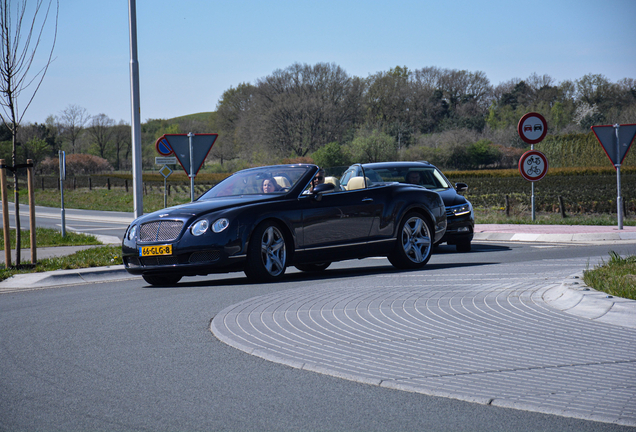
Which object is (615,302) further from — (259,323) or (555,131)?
(555,131)

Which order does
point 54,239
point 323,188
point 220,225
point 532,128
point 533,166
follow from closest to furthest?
point 220,225 < point 323,188 < point 533,166 < point 532,128 < point 54,239

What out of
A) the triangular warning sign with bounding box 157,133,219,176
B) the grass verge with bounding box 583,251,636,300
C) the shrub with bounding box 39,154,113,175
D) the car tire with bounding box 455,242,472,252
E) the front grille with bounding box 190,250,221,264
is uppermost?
the shrub with bounding box 39,154,113,175

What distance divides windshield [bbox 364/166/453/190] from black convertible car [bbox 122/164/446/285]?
3416 mm

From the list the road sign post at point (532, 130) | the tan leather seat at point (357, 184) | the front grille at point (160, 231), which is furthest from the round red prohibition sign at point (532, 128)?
the front grille at point (160, 231)

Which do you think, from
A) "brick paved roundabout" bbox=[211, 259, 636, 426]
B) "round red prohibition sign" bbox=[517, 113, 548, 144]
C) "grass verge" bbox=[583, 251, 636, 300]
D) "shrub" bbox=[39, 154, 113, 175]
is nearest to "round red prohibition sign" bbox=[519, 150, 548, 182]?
Answer: "round red prohibition sign" bbox=[517, 113, 548, 144]

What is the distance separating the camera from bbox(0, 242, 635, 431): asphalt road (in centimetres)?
360

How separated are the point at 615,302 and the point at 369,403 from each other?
3280 mm

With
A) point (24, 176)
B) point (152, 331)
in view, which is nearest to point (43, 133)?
point (24, 176)

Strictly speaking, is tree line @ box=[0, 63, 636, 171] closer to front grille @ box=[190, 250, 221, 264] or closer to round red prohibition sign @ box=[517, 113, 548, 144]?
round red prohibition sign @ box=[517, 113, 548, 144]

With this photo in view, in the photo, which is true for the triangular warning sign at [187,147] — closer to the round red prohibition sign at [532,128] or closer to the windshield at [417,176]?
the windshield at [417,176]

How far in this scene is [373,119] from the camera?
333ft

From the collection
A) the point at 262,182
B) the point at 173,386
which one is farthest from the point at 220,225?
the point at 173,386

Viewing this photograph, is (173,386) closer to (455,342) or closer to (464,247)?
(455,342)

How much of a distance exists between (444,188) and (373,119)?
8784 cm
